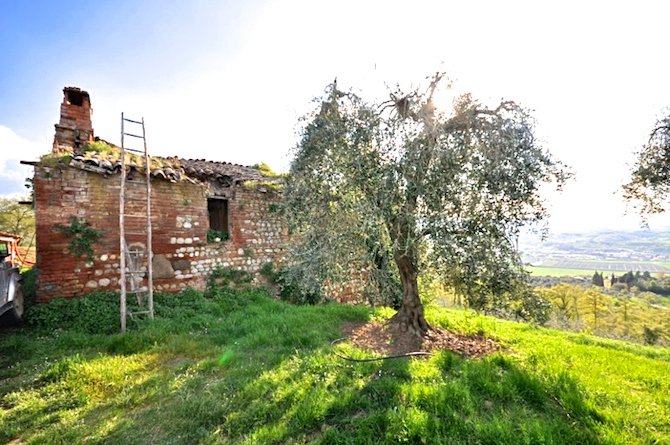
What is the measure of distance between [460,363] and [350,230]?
132 inches

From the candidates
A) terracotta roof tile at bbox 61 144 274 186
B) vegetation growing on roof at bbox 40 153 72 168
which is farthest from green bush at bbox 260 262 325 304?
vegetation growing on roof at bbox 40 153 72 168

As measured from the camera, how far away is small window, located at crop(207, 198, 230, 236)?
445 inches

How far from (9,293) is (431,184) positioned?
9529mm

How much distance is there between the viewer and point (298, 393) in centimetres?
Answer: 424

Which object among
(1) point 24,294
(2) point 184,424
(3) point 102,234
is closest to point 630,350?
(2) point 184,424

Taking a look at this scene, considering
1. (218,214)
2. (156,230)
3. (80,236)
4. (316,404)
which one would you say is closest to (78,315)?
(80,236)

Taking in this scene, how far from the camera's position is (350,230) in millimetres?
6520

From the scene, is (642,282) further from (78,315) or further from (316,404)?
(78,315)

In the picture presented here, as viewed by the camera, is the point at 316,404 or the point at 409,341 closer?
the point at 316,404

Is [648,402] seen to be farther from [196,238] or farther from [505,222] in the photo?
[196,238]

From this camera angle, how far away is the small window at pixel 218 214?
37.1ft

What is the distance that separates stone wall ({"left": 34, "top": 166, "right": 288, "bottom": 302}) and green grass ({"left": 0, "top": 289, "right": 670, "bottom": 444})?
5.99 feet

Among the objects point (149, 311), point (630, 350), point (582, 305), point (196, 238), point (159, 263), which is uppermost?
point (196, 238)

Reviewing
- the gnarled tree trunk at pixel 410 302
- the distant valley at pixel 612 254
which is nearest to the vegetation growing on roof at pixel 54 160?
the gnarled tree trunk at pixel 410 302
